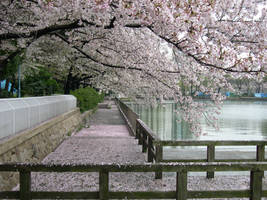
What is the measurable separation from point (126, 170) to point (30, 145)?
435 cm

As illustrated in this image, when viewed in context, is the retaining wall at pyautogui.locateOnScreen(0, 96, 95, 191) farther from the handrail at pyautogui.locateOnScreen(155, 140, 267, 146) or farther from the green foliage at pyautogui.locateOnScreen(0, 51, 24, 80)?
the handrail at pyautogui.locateOnScreen(155, 140, 267, 146)

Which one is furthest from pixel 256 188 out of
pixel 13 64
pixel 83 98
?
pixel 83 98

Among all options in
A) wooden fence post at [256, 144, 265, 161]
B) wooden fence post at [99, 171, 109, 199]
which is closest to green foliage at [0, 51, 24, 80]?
wooden fence post at [99, 171, 109, 199]

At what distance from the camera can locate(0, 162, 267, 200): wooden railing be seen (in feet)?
14.8

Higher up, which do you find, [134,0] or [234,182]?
[134,0]

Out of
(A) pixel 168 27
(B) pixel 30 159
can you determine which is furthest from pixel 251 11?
(B) pixel 30 159

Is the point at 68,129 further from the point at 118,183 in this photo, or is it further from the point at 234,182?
the point at 234,182

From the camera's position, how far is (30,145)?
8070 millimetres

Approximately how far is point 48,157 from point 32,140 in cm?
188

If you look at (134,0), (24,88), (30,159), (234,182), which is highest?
(134,0)

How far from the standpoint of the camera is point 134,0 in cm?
554

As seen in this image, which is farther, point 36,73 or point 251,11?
point 36,73

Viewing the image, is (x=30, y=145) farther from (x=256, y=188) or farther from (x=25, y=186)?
(x=256, y=188)

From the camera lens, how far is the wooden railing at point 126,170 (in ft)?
14.8
